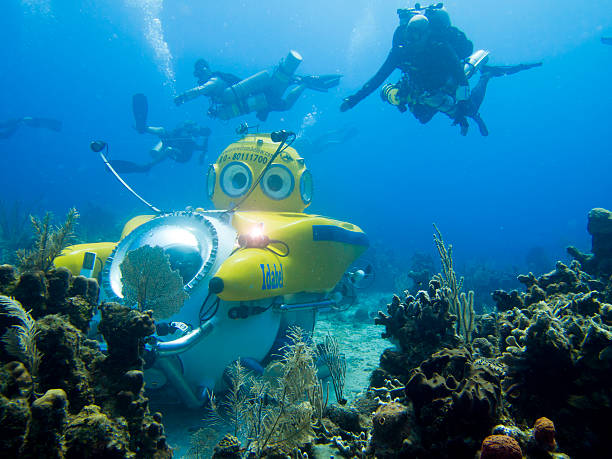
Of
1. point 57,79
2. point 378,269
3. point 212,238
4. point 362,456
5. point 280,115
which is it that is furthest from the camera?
point 57,79

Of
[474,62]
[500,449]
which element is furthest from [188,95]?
[500,449]

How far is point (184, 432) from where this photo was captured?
3.29m

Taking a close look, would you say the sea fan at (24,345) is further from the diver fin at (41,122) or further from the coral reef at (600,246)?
the diver fin at (41,122)

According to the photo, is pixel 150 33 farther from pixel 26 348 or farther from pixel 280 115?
pixel 26 348

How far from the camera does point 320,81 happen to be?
31.4 feet

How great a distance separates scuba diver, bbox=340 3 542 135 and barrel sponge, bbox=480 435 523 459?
575 centimetres

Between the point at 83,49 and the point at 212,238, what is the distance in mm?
81061

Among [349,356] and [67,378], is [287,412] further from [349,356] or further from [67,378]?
[349,356]

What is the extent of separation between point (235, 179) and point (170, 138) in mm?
9034

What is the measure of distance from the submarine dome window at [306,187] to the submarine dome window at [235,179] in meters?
0.99

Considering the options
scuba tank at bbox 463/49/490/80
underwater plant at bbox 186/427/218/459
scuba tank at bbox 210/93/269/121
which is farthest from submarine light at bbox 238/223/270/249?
scuba tank at bbox 463/49/490/80

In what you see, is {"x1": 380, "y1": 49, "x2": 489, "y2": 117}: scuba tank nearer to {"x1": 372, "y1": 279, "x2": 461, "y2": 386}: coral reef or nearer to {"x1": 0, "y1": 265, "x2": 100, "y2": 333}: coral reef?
{"x1": 372, "y1": 279, "x2": 461, "y2": 386}: coral reef

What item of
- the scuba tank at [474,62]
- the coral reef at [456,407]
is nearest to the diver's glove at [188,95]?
the scuba tank at [474,62]

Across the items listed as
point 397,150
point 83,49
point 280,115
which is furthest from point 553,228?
point 83,49
